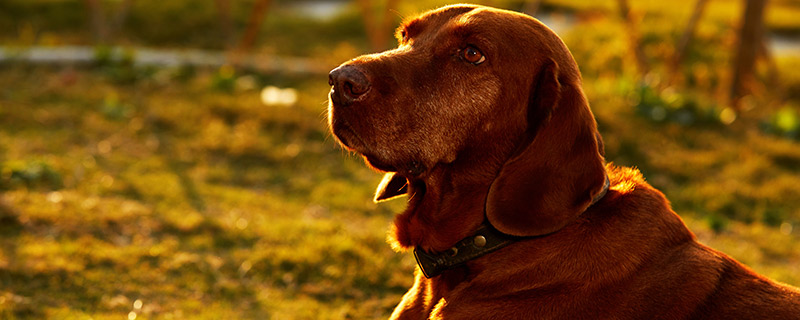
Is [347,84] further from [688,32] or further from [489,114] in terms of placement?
[688,32]

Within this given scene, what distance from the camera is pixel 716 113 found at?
1023cm

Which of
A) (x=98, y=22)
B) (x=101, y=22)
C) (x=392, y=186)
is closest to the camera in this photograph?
(x=392, y=186)

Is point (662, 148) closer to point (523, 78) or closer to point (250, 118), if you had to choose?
point (250, 118)

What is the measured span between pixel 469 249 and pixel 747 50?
854 cm

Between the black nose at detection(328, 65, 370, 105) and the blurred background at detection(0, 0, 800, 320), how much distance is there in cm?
172

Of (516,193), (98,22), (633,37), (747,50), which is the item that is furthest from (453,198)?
(98,22)

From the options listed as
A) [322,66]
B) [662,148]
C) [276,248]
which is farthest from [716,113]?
[276,248]

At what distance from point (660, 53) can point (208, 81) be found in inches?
267

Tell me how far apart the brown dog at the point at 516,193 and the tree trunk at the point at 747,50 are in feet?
26.2

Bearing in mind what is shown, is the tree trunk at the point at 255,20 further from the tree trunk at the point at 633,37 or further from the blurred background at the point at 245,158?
the tree trunk at the point at 633,37

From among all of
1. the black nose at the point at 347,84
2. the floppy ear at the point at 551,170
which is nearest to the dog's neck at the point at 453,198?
the floppy ear at the point at 551,170

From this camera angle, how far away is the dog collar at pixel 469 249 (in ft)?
11.0

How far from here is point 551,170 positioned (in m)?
3.22

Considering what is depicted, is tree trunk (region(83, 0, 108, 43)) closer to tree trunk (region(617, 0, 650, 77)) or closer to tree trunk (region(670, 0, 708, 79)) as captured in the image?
tree trunk (region(617, 0, 650, 77))
